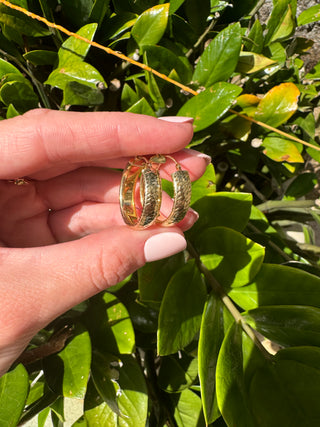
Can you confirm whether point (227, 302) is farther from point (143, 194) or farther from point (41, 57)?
point (41, 57)

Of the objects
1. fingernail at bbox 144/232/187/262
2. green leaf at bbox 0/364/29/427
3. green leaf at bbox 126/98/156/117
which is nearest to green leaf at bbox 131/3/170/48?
green leaf at bbox 126/98/156/117

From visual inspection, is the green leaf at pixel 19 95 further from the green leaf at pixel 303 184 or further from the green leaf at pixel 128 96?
the green leaf at pixel 303 184

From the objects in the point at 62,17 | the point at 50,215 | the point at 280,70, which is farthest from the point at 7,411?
the point at 280,70

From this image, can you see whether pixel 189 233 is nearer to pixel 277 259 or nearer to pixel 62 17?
pixel 277 259

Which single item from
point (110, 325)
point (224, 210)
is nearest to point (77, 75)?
point (224, 210)

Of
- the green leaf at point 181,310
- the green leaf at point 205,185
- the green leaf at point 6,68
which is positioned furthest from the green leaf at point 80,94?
the green leaf at point 181,310

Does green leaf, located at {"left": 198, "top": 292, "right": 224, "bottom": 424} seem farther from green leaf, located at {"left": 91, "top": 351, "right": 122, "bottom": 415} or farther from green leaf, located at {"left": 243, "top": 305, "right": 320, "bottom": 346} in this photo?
green leaf, located at {"left": 91, "top": 351, "right": 122, "bottom": 415}
